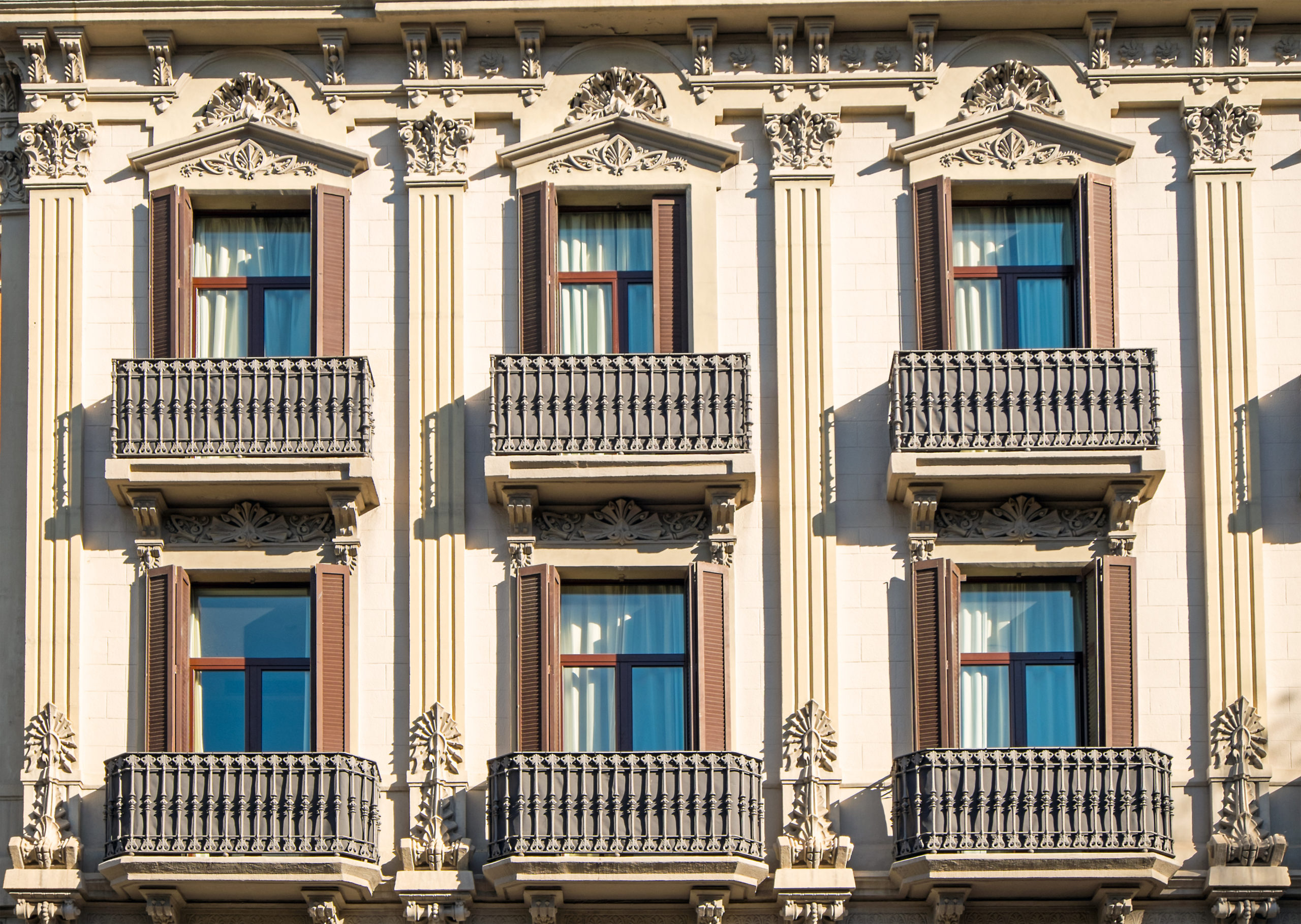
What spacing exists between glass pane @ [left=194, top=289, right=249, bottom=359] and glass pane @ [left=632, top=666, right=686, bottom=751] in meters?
5.88

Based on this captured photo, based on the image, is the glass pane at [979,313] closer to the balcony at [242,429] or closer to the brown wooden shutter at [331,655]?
the balcony at [242,429]

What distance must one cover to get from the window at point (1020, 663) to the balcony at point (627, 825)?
283cm

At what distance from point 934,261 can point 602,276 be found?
3732 mm

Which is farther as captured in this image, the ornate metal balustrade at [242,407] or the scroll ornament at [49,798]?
the ornate metal balustrade at [242,407]

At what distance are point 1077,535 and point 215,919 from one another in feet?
32.7

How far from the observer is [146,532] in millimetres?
25406

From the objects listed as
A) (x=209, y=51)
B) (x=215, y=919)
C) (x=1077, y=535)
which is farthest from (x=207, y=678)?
(x=1077, y=535)

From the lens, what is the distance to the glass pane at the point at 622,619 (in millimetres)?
25438

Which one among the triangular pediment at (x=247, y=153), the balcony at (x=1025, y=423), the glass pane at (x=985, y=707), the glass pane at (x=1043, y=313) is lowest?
the glass pane at (x=985, y=707)

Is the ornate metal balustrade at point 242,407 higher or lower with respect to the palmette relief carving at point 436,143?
lower

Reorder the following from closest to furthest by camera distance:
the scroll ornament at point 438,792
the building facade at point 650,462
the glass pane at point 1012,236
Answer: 1. the building facade at point 650,462
2. the scroll ornament at point 438,792
3. the glass pane at point 1012,236

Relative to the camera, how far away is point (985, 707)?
2520cm

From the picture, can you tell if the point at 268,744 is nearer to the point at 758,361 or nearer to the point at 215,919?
the point at 215,919

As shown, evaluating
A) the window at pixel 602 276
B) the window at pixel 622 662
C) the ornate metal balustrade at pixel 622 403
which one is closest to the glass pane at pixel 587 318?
the window at pixel 602 276
